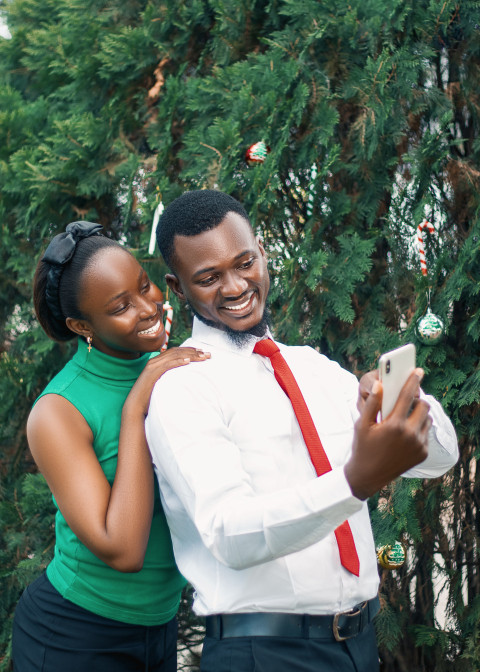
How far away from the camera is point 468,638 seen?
279 cm

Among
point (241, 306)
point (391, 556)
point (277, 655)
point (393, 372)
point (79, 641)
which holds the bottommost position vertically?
point (391, 556)

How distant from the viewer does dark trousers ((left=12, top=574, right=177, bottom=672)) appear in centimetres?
219

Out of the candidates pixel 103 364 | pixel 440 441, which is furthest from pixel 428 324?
pixel 103 364

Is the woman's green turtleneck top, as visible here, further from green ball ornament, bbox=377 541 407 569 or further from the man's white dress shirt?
green ball ornament, bbox=377 541 407 569

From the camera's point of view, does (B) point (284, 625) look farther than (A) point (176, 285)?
No

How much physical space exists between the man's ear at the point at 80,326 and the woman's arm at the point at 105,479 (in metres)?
0.30

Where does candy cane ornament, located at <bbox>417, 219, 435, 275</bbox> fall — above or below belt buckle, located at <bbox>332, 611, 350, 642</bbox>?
above

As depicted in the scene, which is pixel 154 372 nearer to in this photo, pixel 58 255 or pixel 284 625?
pixel 58 255

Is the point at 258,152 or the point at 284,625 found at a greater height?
the point at 258,152

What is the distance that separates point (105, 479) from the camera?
205 cm

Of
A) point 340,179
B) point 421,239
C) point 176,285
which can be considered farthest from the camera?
point 340,179

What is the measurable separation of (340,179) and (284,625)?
2.01m

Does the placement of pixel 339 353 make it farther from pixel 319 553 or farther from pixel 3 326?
pixel 3 326

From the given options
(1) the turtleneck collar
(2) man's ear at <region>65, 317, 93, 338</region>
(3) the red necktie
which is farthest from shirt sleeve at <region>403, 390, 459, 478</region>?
(2) man's ear at <region>65, 317, 93, 338</region>
